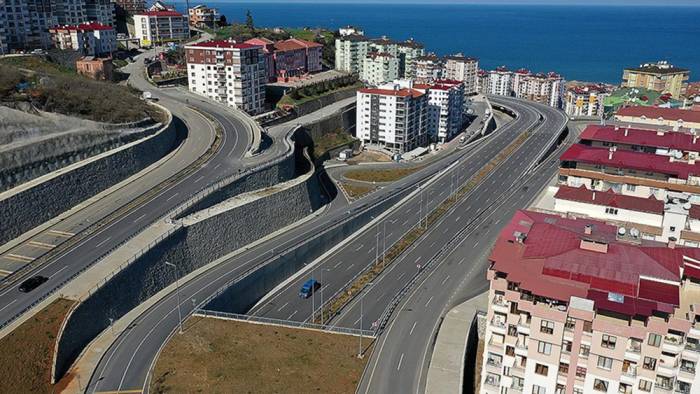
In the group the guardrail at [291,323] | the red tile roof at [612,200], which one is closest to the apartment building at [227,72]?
the guardrail at [291,323]

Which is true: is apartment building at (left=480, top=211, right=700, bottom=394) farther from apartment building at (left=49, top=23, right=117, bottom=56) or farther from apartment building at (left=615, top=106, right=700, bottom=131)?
apartment building at (left=49, top=23, right=117, bottom=56)

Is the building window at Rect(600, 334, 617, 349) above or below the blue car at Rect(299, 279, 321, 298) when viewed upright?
above

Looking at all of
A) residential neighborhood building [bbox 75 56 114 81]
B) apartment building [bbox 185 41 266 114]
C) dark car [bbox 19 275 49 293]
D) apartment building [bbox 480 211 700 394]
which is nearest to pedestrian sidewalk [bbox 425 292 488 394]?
apartment building [bbox 480 211 700 394]

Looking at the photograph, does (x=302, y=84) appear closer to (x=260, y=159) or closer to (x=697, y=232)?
(x=260, y=159)

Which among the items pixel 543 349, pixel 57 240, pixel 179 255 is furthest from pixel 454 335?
pixel 57 240

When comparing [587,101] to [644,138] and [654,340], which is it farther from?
[654,340]

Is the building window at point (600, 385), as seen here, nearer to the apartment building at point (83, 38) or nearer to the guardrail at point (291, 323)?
the guardrail at point (291, 323)
